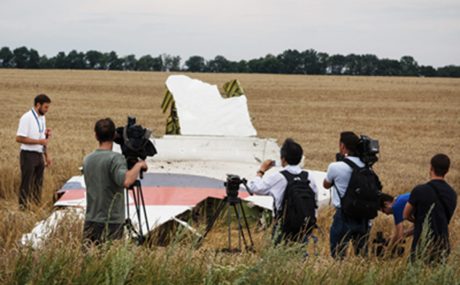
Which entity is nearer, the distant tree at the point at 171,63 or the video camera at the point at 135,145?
the video camera at the point at 135,145

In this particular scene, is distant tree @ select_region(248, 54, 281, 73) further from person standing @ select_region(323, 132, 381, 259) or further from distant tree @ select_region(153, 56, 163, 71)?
person standing @ select_region(323, 132, 381, 259)

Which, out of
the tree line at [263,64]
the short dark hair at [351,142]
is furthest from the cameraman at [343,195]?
the tree line at [263,64]

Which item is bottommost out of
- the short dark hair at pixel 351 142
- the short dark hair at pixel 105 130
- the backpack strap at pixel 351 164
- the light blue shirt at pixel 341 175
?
the light blue shirt at pixel 341 175

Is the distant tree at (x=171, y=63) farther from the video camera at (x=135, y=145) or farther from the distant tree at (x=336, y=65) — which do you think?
the video camera at (x=135, y=145)

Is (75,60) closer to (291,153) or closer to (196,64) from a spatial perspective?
(196,64)

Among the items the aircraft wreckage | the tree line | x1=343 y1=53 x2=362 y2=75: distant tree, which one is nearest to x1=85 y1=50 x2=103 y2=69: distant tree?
the tree line

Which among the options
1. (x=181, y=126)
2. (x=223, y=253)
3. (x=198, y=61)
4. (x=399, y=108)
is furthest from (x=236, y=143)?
(x=198, y=61)

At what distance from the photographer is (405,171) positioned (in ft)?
54.5

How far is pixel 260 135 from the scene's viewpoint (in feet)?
78.8

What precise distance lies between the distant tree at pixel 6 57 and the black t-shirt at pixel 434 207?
80.8 meters

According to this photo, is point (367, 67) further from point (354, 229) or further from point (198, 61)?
point (354, 229)

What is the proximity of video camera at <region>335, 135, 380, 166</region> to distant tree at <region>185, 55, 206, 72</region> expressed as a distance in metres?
80.1

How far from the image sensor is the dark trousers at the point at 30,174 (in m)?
10.2

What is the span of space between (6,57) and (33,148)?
77061 mm
